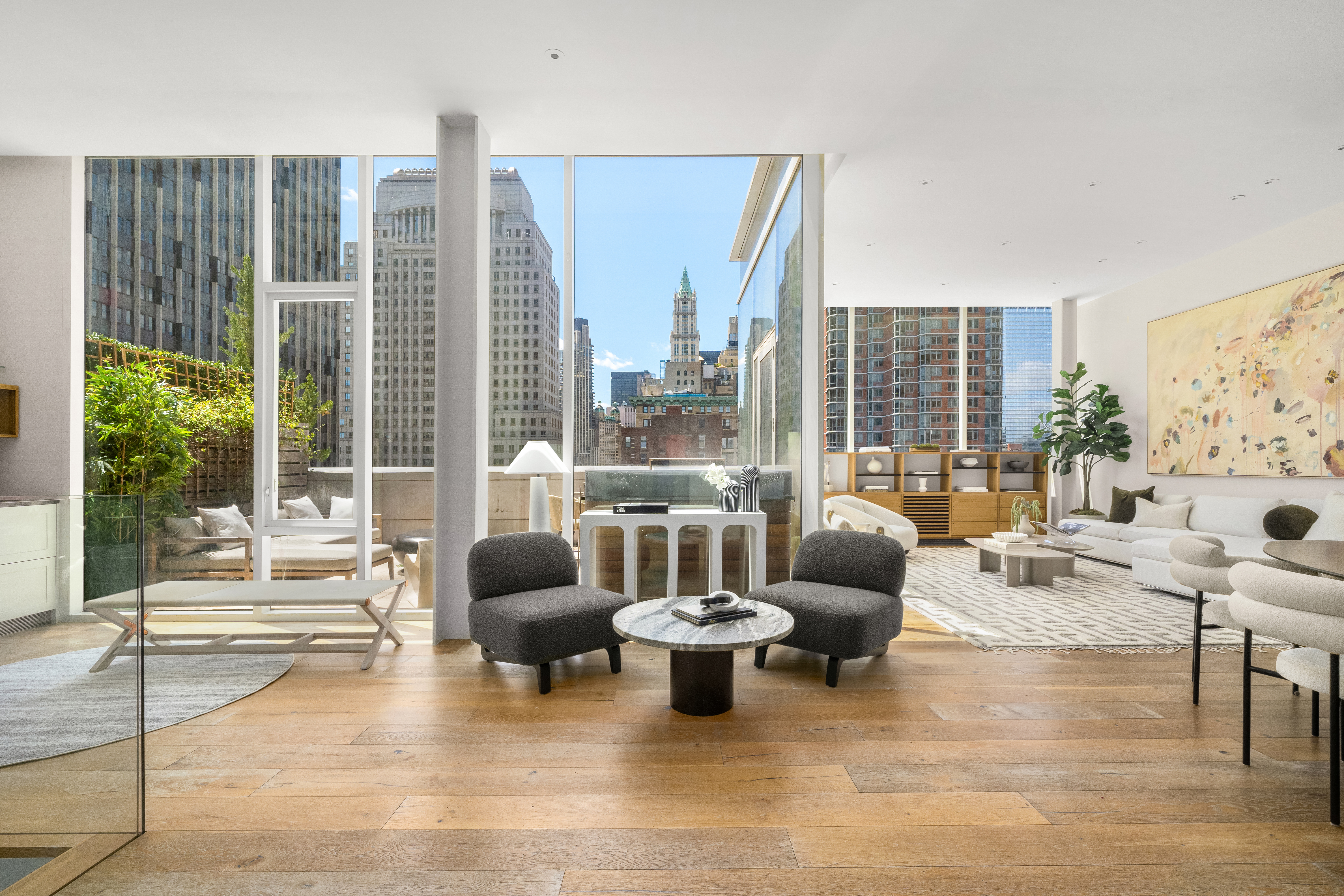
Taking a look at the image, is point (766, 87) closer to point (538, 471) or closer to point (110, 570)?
point (538, 471)

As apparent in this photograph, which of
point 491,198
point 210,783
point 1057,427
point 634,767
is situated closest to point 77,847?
point 210,783

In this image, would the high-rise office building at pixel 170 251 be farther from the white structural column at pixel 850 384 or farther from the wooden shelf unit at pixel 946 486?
the white structural column at pixel 850 384

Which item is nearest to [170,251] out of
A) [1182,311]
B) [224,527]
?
[224,527]

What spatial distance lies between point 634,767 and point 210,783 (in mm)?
1518

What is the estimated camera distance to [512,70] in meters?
3.29

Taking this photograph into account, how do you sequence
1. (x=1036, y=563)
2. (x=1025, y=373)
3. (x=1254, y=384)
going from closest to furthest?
(x=1036, y=563) < (x=1254, y=384) < (x=1025, y=373)

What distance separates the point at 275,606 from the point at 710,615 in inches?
98.8

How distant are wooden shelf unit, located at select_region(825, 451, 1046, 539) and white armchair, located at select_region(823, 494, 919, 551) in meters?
1.11

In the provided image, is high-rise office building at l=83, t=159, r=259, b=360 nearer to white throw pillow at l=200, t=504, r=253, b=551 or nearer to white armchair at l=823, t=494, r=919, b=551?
white throw pillow at l=200, t=504, r=253, b=551

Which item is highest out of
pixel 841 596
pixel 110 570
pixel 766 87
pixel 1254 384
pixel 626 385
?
pixel 766 87

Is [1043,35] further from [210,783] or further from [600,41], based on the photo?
[210,783]

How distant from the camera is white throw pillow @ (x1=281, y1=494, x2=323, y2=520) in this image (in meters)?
4.29

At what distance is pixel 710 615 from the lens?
288cm

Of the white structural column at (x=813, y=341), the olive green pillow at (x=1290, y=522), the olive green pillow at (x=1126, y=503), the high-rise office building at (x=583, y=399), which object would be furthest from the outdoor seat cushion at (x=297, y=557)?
the olive green pillow at (x=1126, y=503)
